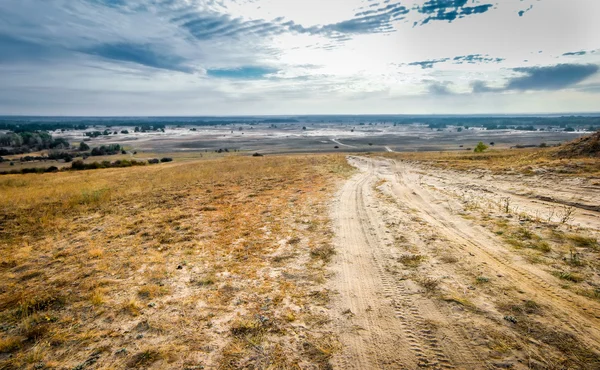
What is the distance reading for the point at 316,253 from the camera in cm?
852

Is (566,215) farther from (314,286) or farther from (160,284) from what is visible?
(160,284)

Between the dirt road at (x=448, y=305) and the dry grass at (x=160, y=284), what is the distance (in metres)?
0.83

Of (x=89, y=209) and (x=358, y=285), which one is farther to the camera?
(x=89, y=209)

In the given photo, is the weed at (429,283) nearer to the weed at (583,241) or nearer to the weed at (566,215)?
the weed at (583,241)

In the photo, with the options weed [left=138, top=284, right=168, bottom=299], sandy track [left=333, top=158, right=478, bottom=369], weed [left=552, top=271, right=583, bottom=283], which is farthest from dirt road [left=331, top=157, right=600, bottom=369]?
weed [left=138, top=284, right=168, bottom=299]

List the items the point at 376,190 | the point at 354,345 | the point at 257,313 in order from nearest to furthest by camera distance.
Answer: the point at 354,345, the point at 257,313, the point at 376,190

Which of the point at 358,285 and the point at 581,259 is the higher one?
the point at 581,259

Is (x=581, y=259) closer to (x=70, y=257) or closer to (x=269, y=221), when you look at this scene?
(x=269, y=221)

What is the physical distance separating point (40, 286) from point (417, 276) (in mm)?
9500

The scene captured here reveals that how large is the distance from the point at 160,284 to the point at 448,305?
670 centimetres

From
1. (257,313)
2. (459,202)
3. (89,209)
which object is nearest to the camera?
(257,313)

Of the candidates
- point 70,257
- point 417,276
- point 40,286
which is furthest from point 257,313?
point 70,257

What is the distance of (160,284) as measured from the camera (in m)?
7.02

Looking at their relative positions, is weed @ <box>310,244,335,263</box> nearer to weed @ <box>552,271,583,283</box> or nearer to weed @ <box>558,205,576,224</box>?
weed @ <box>552,271,583,283</box>
